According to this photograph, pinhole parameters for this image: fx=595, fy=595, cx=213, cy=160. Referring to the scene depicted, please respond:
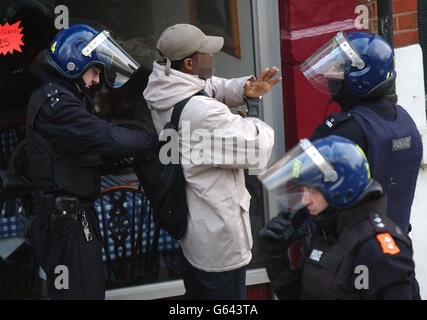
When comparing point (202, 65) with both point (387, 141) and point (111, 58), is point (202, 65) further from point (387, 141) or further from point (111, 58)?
point (387, 141)

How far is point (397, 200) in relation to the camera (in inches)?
117

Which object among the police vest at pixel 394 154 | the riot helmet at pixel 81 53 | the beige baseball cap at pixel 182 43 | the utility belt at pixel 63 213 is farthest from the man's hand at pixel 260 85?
the utility belt at pixel 63 213

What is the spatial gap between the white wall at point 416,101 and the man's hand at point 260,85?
1.45 metres

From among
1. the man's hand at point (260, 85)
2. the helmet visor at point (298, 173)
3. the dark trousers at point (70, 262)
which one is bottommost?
the dark trousers at point (70, 262)

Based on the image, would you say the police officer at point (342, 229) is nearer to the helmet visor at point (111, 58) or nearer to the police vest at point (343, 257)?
the police vest at point (343, 257)

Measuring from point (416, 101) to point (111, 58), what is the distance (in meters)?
2.26

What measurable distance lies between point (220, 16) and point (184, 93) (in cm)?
148

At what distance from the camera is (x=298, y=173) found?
2.19 metres

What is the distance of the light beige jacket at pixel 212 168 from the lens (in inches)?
111

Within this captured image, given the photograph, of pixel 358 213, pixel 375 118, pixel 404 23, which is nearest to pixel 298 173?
pixel 358 213

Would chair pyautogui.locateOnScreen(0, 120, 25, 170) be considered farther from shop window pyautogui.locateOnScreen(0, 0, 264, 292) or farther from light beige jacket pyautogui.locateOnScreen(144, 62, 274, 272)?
light beige jacket pyautogui.locateOnScreen(144, 62, 274, 272)

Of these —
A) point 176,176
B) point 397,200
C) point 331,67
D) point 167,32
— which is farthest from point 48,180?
point 397,200

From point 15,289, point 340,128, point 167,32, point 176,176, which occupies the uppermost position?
point 167,32
